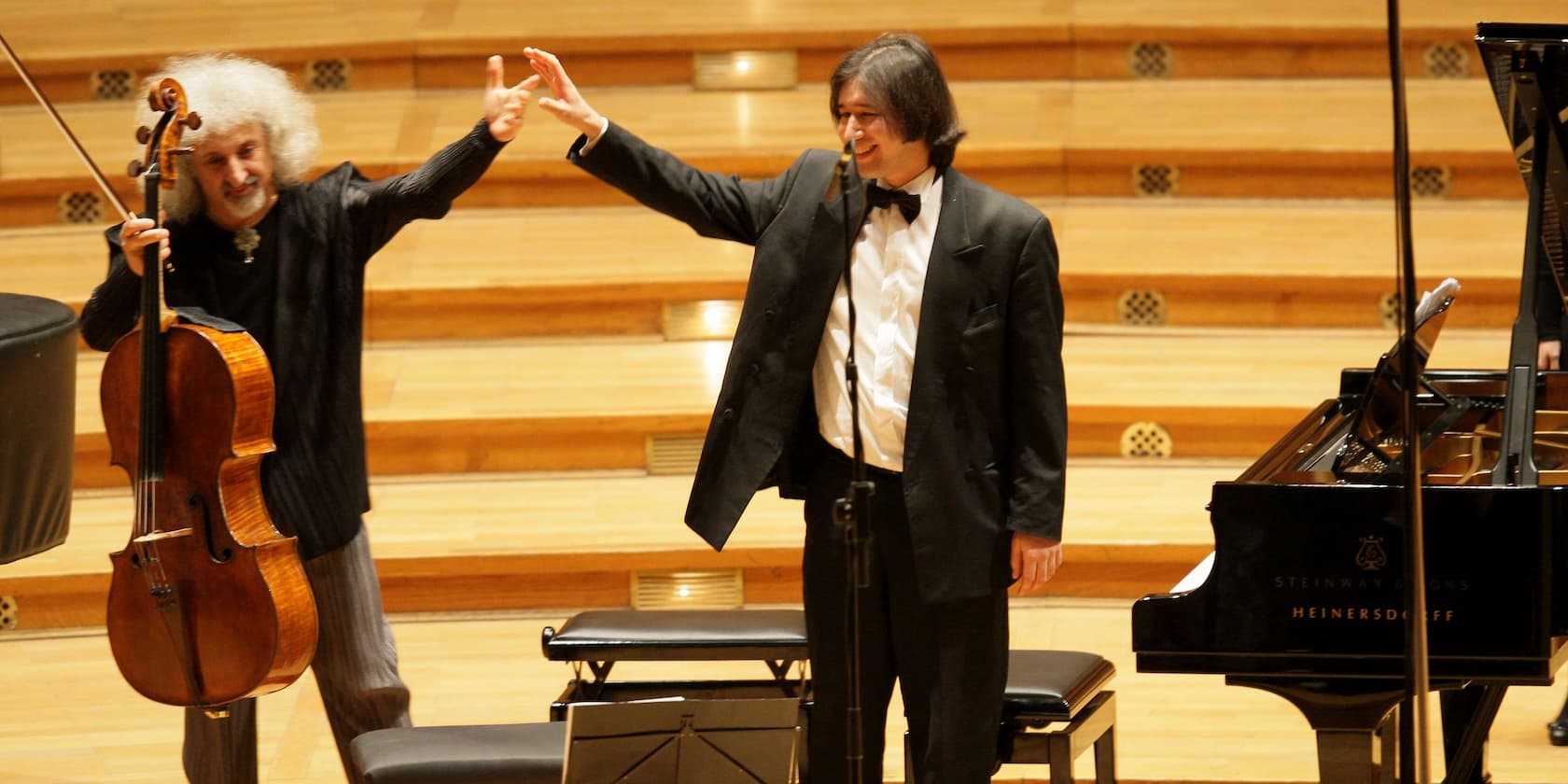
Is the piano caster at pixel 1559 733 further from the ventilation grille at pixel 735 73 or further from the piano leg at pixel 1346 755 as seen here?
the ventilation grille at pixel 735 73

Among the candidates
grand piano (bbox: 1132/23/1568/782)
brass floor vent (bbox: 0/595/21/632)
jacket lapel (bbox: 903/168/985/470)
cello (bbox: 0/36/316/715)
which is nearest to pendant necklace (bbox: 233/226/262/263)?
cello (bbox: 0/36/316/715)

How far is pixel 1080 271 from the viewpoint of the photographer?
15.4ft

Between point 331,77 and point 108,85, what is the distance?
2.20ft

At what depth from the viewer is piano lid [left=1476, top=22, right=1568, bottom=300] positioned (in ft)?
7.79

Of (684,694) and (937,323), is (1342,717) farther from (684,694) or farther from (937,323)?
(684,694)

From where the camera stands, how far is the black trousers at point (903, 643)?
88.0 inches

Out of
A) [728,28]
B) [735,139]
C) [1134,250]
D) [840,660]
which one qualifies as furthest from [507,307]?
[840,660]

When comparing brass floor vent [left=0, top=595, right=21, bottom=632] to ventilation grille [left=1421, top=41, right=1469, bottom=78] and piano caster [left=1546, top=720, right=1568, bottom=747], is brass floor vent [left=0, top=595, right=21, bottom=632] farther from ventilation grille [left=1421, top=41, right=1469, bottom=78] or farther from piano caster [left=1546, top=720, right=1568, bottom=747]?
ventilation grille [left=1421, top=41, right=1469, bottom=78]

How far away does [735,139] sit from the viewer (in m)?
5.07

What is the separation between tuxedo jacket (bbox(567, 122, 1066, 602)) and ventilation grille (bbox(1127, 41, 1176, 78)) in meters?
3.31

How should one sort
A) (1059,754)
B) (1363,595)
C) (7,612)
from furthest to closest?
(7,612)
(1059,754)
(1363,595)

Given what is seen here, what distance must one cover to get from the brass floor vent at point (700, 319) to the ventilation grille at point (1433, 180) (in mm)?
2030

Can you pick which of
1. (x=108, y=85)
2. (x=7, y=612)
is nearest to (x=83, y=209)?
(x=108, y=85)

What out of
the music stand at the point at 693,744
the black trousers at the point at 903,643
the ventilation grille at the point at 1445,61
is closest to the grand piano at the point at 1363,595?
the black trousers at the point at 903,643
